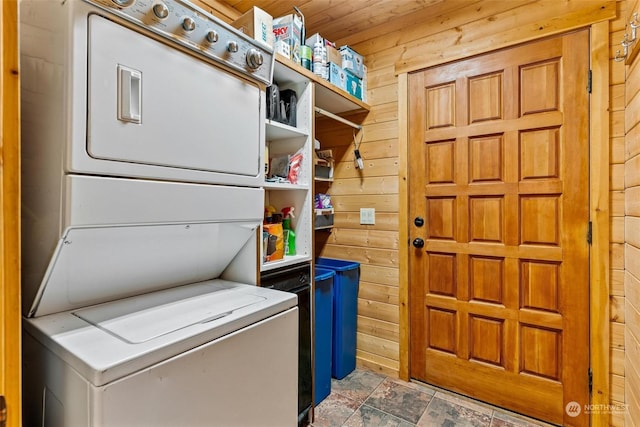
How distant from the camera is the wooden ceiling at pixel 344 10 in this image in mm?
1982

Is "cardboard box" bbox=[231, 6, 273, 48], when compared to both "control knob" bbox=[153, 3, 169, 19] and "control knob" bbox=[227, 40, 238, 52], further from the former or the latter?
"control knob" bbox=[153, 3, 169, 19]

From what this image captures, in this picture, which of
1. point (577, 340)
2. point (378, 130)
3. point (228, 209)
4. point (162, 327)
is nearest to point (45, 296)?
point (162, 327)

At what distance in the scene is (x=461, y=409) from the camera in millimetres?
1901

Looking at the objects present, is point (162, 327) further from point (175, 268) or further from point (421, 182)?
point (421, 182)

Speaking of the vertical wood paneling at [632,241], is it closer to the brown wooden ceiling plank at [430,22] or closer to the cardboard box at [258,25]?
the brown wooden ceiling plank at [430,22]

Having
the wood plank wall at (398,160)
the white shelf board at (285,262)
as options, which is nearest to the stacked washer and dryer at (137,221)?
the white shelf board at (285,262)

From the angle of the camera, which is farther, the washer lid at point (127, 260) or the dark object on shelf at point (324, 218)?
the dark object on shelf at point (324, 218)

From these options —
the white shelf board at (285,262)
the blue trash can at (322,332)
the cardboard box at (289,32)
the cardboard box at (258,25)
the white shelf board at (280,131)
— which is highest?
the cardboard box at (289,32)

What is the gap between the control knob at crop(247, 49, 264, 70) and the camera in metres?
1.19

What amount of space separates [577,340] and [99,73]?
2.38 metres

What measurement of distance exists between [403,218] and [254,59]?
4.76 ft

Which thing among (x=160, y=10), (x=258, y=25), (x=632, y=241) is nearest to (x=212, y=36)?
(x=160, y=10)

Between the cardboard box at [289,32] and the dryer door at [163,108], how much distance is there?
678 mm

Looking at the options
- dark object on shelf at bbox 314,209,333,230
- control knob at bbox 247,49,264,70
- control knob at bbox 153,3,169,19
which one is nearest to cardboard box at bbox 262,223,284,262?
dark object on shelf at bbox 314,209,333,230
